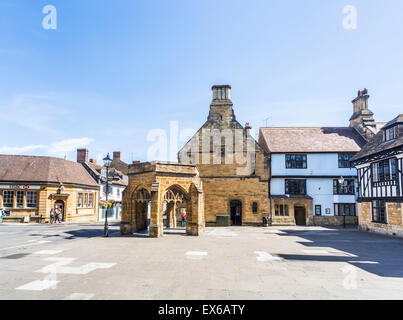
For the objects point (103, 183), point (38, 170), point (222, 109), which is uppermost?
point (222, 109)

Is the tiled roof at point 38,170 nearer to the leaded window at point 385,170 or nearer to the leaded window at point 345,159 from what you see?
the leaded window at point 345,159

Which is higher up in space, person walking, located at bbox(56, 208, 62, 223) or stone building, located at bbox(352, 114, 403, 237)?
stone building, located at bbox(352, 114, 403, 237)

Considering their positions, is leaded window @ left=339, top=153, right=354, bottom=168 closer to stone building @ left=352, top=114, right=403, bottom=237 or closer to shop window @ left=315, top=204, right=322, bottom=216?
stone building @ left=352, top=114, right=403, bottom=237

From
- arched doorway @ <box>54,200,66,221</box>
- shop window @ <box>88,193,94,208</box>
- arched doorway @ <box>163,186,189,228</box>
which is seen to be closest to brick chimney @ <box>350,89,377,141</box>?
arched doorway @ <box>163,186,189,228</box>

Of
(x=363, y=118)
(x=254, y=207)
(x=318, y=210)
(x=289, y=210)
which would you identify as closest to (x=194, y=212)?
(x=254, y=207)

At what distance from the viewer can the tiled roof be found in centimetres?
3016

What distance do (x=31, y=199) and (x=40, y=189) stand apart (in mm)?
1519

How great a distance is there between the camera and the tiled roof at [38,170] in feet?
98.9

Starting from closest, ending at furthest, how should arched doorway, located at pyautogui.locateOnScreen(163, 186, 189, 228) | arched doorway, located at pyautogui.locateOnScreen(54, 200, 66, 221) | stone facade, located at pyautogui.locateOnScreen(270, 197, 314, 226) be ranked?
arched doorway, located at pyautogui.locateOnScreen(163, 186, 189, 228)
stone facade, located at pyautogui.locateOnScreen(270, 197, 314, 226)
arched doorway, located at pyautogui.locateOnScreen(54, 200, 66, 221)

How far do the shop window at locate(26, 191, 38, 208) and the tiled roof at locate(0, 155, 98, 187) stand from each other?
1507 millimetres

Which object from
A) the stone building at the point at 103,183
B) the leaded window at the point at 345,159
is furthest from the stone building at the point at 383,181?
the stone building at the point at 103,183

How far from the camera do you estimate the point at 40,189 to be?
29.8 meters

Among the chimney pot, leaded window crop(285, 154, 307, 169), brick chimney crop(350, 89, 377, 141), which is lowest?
leaded window crop(285, 154, 307, 169)

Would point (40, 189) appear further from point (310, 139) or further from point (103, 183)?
point (310, 139)
